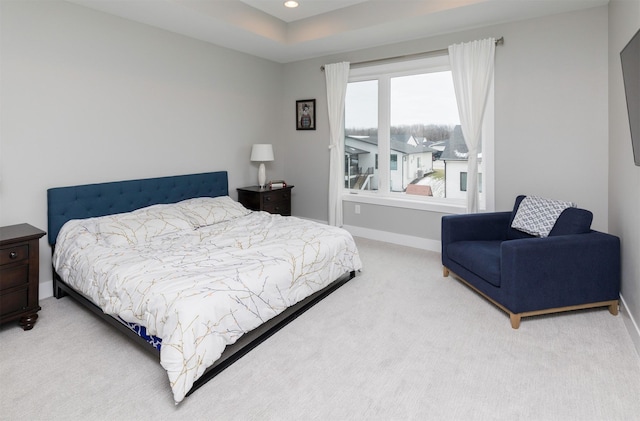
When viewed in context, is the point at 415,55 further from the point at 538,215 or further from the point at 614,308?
the point at 614,308

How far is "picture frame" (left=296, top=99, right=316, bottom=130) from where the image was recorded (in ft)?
17.5

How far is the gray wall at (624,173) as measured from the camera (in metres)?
2.37

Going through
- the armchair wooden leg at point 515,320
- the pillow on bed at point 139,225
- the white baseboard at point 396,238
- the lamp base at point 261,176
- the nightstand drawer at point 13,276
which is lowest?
the armchair wooden leg at point 515,320

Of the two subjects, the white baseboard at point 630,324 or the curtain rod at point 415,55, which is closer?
the white baseboard at point 630,324

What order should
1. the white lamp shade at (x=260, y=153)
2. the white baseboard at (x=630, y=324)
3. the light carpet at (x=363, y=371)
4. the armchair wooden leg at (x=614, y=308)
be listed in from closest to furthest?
1. the light carpet at (x=363, y=371)
2. the white baseboard at (x=630, y=324)
3. the armchair wooden leg at (x=614, y=308)
4. the white lamp shade at (x=260, y=153)

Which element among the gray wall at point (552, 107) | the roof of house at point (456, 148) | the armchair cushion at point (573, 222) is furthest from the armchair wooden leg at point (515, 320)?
the roof of house at point (456, 148)

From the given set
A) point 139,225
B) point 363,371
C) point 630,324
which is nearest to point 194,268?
point 139,225

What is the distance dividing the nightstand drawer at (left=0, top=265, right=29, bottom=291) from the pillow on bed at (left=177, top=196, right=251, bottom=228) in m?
1.31

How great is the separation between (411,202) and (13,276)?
12.8 ft

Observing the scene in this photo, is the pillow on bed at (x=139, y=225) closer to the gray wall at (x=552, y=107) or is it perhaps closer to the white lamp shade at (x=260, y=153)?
the white lamp shade at (x=260, y=153)

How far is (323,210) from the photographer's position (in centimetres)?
547

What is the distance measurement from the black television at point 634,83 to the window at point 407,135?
5.62 feet

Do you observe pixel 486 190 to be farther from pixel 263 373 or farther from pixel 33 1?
pixel 33 1

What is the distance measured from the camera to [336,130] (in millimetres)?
5098
